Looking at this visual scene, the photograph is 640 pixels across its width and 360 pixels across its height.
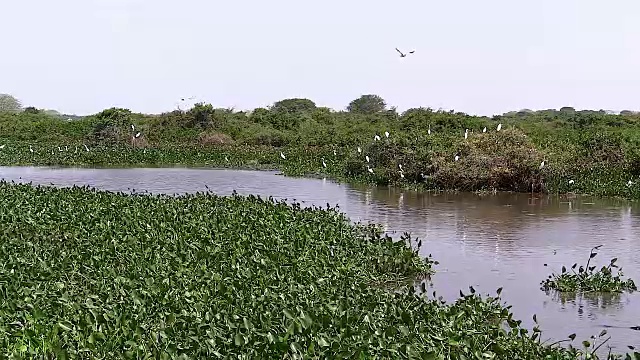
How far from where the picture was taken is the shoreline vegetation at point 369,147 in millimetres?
17891

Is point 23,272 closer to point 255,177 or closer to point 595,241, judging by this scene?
point 595,241

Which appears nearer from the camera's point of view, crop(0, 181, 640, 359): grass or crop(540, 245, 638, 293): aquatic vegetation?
crop(0, 181, 640, 359): grass

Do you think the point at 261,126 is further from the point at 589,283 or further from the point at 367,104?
the point at 589,283

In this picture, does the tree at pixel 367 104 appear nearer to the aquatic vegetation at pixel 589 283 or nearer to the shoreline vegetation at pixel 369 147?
the shoreline vegetation at pixel 369 147

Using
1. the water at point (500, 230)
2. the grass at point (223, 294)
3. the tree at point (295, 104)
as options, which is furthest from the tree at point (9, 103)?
the grass at point (223, 294)

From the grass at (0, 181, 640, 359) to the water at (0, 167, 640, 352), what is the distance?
743 millimetres

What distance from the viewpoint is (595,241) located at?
463 inches

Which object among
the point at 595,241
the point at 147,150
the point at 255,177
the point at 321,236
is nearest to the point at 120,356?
the point at 321,236

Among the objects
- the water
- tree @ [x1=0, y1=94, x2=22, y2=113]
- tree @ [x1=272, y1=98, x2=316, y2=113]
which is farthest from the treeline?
tree @ [x1=0, y1=94, x2=22, y2=113]

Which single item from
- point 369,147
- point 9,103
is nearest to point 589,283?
point 369,147

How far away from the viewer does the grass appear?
4.71 metres

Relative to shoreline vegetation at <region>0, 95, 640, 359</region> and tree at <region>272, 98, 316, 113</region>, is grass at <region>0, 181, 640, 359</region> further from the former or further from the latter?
tree at <region>272, 98, 316, 113</region>

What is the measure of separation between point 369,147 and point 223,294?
15.1m

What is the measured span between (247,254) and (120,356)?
3759 millimetres
